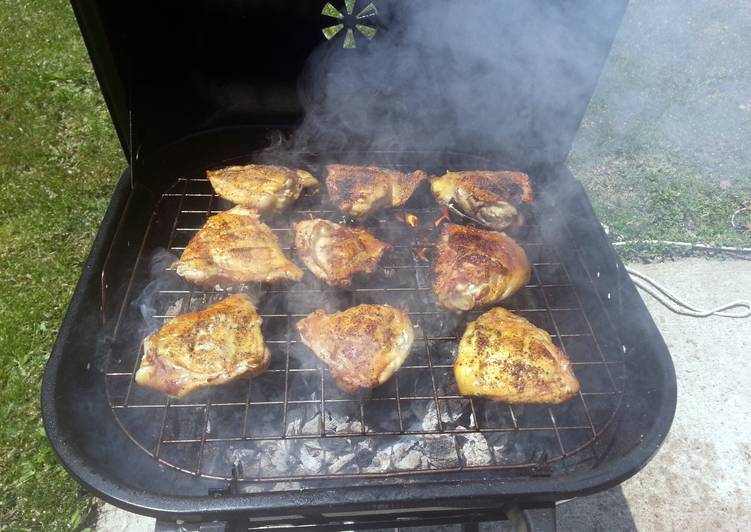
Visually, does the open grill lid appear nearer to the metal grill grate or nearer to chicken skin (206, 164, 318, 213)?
chicken skin (206, 164, 318, 213)

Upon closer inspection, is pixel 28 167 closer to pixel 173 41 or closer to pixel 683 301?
pixel 173 41

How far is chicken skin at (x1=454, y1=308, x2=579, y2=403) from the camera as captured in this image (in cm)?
228

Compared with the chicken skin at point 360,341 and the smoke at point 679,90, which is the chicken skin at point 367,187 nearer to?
the chicken skin at point 360,341

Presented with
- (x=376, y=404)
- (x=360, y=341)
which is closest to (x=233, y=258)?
(x=360, y=341)

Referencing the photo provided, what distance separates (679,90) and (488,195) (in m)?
4.91

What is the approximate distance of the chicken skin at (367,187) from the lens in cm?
292

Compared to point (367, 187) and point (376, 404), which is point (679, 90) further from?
point (376, 404)

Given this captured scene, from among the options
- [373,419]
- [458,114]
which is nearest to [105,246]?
[373,419]

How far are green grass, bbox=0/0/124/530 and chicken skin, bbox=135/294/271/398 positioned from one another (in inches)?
53.1

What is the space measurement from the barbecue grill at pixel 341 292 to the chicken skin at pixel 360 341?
0.14 m

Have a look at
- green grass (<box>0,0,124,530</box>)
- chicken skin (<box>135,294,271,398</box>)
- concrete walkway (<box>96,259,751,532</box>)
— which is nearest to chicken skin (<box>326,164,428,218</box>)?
chicken skin (<box>135,294,271,398</box>)

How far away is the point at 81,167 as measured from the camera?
494 cm

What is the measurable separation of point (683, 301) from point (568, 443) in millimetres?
2402

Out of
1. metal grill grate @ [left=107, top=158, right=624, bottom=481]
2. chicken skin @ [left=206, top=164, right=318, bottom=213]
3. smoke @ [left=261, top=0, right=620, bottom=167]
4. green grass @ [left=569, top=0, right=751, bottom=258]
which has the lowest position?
green grass @ [left=569, top=0, right=751, bottom=258]
